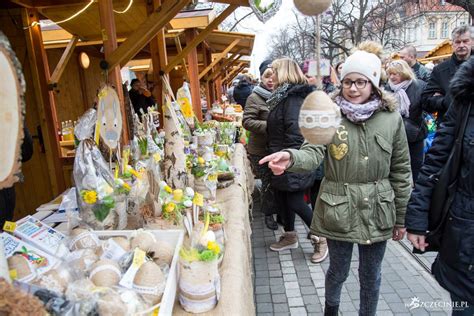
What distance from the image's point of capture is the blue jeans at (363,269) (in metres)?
2.02

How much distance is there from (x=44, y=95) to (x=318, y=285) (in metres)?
3.39

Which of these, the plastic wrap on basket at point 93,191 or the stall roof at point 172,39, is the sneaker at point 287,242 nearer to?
the plastic wrap on basket at point 93,191

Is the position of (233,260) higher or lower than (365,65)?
lower

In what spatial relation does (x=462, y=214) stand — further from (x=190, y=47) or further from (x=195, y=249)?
(x=190, y=47)

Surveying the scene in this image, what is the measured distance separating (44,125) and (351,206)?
3.41 metres

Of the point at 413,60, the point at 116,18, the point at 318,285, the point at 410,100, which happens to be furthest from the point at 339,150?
the point at 413,60

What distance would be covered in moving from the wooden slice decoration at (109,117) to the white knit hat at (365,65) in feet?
4.16

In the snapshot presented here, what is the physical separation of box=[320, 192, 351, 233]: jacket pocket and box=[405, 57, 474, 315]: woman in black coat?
33cm

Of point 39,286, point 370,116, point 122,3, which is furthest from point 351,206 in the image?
point 122,3

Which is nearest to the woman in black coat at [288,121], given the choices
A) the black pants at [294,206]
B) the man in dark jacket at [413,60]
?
the black pants at [294,206]

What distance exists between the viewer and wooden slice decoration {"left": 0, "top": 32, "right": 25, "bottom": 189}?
79cm

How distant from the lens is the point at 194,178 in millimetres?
2434

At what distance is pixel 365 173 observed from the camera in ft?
6.33

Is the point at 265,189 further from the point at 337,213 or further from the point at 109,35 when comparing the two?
the point at 109,35
